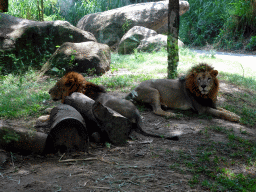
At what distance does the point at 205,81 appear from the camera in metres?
5.26

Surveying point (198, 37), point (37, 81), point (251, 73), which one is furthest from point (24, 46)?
point (198, 37)

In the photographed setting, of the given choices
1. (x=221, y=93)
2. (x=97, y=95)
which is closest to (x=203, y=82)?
(x=221, y=93)

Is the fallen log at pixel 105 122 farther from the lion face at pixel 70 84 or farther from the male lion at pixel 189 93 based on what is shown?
the male lion at pixel 189 93

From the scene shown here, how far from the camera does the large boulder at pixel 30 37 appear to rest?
8.49m

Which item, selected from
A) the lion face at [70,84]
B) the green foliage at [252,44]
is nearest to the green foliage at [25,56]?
the lion face at [70,84]

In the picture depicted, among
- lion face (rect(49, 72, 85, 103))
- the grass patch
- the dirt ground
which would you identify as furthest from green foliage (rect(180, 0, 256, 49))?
the dirt ground

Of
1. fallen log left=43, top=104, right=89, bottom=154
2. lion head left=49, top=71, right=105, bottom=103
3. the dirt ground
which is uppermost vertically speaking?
lion head left=49, top=71, right=105, bottom=103

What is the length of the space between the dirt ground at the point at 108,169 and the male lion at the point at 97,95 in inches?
11.4

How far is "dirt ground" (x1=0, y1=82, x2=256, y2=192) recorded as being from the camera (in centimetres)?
271

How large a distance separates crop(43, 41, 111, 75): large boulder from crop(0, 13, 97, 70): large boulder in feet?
3.23

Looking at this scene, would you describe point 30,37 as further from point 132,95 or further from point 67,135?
point 67,135

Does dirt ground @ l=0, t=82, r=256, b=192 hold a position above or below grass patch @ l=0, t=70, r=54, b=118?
below

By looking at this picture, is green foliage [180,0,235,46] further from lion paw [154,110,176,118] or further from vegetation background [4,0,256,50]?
lion paw [154,110,176,118]

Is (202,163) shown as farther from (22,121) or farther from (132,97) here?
(22,121)
